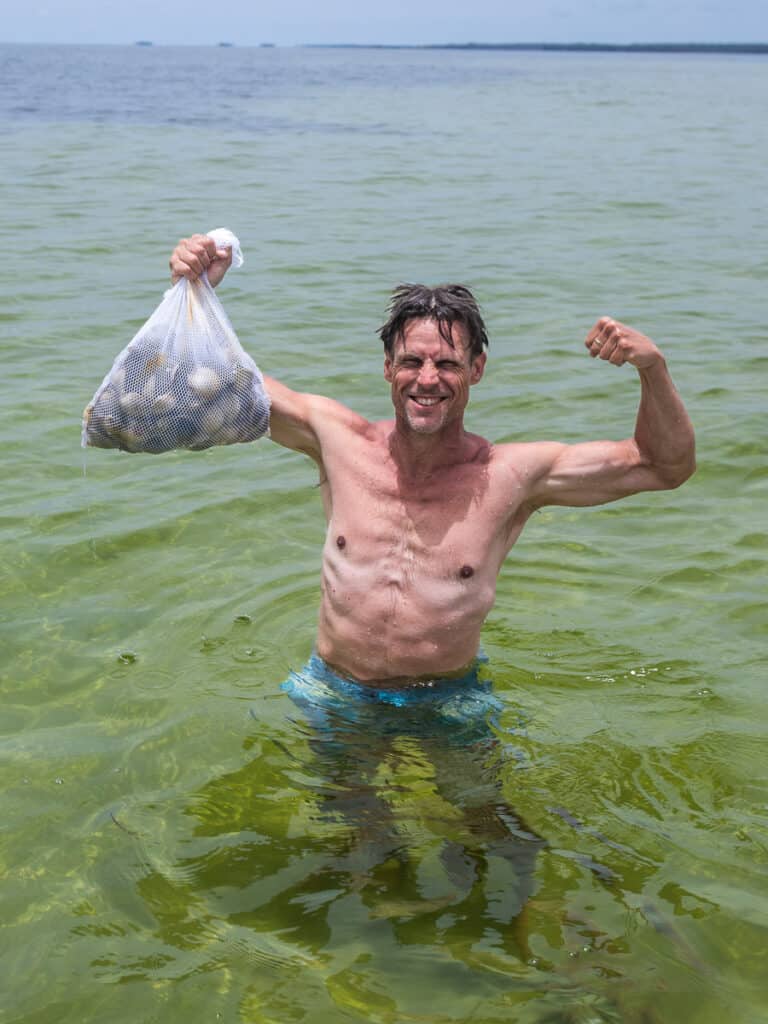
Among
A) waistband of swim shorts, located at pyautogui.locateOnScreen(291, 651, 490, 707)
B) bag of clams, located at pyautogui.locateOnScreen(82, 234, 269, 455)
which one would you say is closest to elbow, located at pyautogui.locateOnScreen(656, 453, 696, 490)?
waistband of swim shorts, located at pyautogui.locateOnScreen(291, 651, 490, 707)

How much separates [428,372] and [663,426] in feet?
2.46

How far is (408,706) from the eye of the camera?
4.25 metres

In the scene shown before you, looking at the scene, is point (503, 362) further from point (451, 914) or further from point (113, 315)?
point (451, 914)

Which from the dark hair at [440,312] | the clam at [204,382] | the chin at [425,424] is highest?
the dark hair at [440,312]

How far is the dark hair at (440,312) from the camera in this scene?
4023 millimetres

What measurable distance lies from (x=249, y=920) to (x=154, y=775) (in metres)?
0.96

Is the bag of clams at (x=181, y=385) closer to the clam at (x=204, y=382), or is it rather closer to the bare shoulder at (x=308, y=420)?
the clam at (x=204, y=382)

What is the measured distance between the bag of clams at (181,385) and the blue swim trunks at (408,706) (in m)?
0.98

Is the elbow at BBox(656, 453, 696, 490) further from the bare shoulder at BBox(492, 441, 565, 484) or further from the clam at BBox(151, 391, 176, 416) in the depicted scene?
the clam at BBox(151, 391, 176, 416)

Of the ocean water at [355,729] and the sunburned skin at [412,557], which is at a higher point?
the sunburned skin at [412,557]

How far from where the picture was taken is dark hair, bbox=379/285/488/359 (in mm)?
4023

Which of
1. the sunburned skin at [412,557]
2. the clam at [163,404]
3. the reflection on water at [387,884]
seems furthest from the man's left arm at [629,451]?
the clam at [163,404]

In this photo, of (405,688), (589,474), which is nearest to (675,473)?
(589,474)

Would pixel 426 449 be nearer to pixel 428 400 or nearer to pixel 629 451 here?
pixel 428 400
